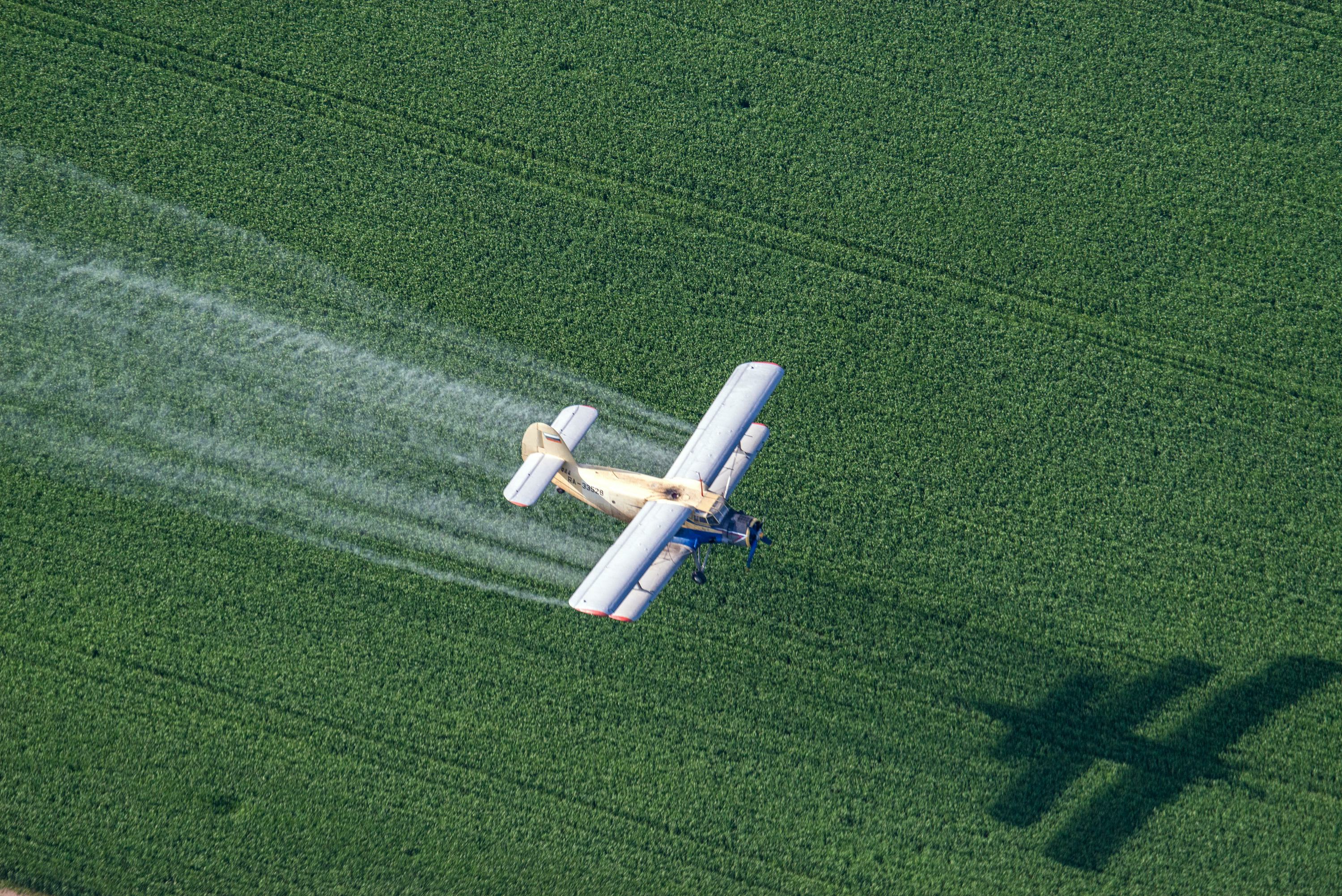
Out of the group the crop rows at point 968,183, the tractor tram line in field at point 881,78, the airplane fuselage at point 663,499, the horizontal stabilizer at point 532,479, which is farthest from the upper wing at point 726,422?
the tractor tram line in field at point 881,78

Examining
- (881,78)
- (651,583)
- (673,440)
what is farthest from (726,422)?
(881,78)

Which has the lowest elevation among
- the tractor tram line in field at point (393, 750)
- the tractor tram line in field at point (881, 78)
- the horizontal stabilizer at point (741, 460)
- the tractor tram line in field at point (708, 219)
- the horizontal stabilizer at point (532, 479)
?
the tractor tram line in field at point (393, 750)

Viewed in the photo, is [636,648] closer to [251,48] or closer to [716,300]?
[716,300]

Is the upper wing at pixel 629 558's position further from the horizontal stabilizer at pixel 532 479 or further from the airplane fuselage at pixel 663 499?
the horizontal stabilizer at pixel 532 479

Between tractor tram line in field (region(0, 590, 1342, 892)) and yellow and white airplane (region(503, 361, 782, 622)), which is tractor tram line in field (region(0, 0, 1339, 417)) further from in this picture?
tractor tram line in field (region(0, 590, 1342, 892))

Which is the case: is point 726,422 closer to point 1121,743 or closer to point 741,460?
point 741,460
